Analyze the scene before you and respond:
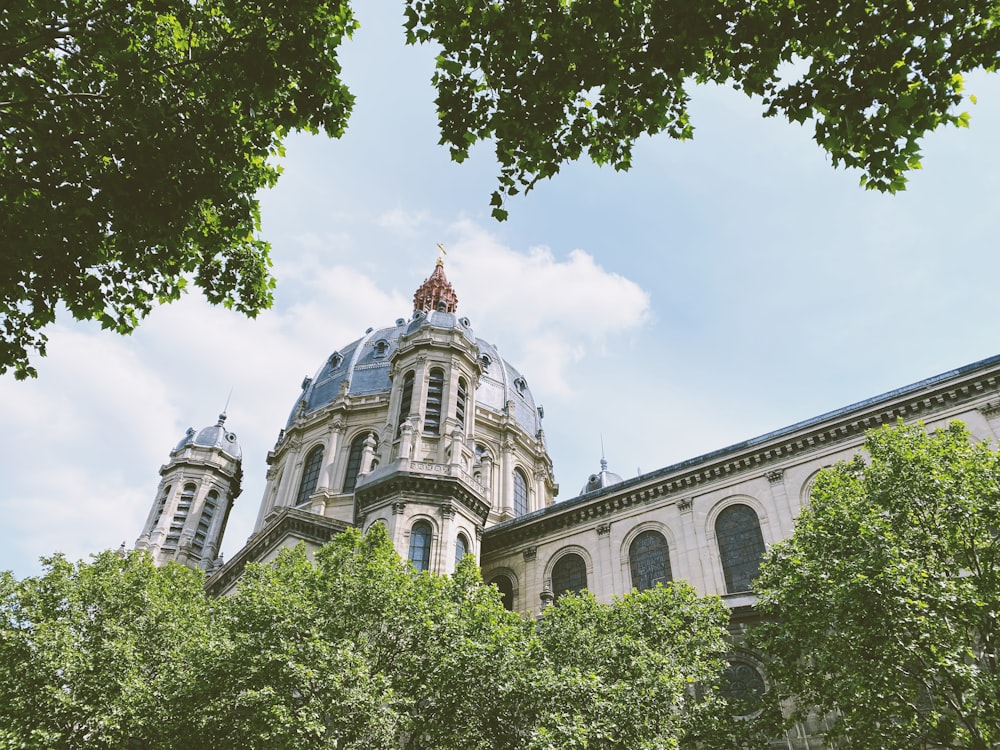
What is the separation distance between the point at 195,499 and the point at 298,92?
4709cm

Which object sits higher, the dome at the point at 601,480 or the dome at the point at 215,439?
the dome at the point at 215,439

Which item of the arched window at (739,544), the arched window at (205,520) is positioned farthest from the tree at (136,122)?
the arched window at (205,520)

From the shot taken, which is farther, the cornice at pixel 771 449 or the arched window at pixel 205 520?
the arched window at pixel 205 520

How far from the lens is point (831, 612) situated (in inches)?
574

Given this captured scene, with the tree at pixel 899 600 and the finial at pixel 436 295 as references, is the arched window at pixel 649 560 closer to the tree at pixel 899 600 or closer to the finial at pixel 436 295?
the tree at pixel 899 600

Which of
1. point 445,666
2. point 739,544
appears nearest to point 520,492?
point 739,544

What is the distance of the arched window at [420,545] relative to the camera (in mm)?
26359

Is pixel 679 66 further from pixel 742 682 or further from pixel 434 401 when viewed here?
pixel 434 401

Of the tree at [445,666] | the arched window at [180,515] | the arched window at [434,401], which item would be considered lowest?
the tree at [445,666]

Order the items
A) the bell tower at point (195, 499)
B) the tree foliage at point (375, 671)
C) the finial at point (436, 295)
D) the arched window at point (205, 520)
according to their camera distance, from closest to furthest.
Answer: the tree foliage at point (375, 671) < the bell tower at point (195, 499) < the arched window at point (205, 520) < the finial at point (436, 295)

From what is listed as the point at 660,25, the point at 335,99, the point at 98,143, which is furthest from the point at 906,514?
the point at 98,143

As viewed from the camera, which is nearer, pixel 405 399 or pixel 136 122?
pixel 136 122

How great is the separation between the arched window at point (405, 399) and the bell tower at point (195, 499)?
20.9 metres

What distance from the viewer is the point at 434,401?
34.2 m
